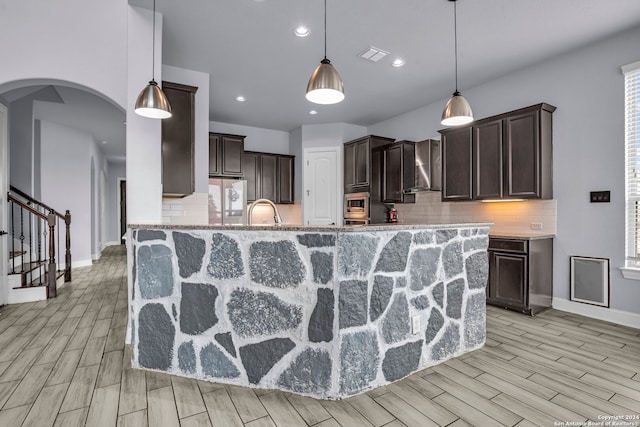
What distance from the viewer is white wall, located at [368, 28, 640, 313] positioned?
3.43m

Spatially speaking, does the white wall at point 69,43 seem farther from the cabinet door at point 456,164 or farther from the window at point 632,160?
the window at point 632,160

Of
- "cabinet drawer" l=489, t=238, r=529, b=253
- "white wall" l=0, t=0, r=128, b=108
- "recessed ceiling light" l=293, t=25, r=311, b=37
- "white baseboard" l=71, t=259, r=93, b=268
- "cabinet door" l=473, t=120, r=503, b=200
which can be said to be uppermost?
"recessed ceiling light" l=293, t=25, r=311, b=37

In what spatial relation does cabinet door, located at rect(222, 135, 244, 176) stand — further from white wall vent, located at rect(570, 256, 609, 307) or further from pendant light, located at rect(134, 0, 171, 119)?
white wall vent, located at rect(570, 256, 609, 307)

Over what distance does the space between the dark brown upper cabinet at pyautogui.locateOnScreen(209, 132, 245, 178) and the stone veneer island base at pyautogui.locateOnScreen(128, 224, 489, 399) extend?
3.48 metres

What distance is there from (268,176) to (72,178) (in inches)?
161

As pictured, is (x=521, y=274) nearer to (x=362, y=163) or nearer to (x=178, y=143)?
(x=362, y=163)

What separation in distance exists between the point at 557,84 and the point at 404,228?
325cm

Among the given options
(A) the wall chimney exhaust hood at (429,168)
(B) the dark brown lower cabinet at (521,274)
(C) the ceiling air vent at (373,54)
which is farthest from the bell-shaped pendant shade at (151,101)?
(A) the wall chimney exhaust hood at (429,168)

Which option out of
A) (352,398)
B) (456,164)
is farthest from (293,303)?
(456,164)

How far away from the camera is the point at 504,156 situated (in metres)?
4.07

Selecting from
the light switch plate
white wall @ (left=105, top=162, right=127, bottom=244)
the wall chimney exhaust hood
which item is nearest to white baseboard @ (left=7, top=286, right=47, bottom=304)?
the wall chimney exhaust hood

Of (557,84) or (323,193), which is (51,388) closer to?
(323,193)

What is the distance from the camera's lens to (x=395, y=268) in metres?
2.19

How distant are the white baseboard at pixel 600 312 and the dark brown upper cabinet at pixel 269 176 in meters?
4.82
